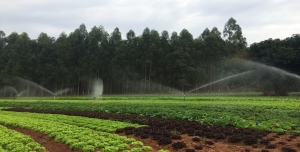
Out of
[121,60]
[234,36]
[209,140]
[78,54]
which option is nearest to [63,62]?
[78,54]

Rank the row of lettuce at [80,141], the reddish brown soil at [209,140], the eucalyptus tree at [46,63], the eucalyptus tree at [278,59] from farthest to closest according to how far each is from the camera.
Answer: the eucalyptus tree at [46,63]
the eucalyptus tree at [278,59]
the row of lettuce at [80,141]
the reddish brown soil at [209,140]

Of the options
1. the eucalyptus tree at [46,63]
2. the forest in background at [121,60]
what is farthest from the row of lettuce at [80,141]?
the eucalyptus tree at [46,63]

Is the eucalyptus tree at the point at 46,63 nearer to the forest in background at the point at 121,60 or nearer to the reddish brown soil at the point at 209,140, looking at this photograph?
the forest in background at the point at 121,60

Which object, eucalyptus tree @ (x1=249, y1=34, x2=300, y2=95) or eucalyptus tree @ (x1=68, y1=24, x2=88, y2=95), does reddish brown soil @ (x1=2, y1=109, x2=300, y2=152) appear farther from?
eucalyptus tree @ (x1=68, y1=24, x2=88, y2=95)

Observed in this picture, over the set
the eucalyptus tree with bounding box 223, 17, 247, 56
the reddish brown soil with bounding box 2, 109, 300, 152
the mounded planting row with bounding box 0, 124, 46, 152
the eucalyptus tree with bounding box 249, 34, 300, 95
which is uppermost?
the eucalyptus tree with bounding box 223, 17, 247, 56

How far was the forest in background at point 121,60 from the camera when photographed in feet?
215

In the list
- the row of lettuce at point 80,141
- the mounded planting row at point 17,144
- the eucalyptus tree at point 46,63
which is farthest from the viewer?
the eucalyptus tree at point 46,63

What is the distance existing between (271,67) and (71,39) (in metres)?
51.3

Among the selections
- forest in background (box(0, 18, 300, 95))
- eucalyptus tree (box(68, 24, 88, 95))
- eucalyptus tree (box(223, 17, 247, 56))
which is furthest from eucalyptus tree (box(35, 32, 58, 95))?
eucalyptus tree (box(223, 17, 247, 56))

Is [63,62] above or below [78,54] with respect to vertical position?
below

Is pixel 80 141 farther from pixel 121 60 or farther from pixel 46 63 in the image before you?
pixel 46 63

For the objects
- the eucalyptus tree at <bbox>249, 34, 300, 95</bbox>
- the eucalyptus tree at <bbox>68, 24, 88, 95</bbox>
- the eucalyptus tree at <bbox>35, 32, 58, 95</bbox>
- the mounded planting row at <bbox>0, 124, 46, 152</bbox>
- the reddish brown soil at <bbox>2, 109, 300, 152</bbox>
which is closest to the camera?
the reddish brown soil at <bbox>2, 109, 300, 152</bbox>

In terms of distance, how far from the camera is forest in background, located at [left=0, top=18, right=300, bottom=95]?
2579 inches

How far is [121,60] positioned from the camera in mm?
65938
